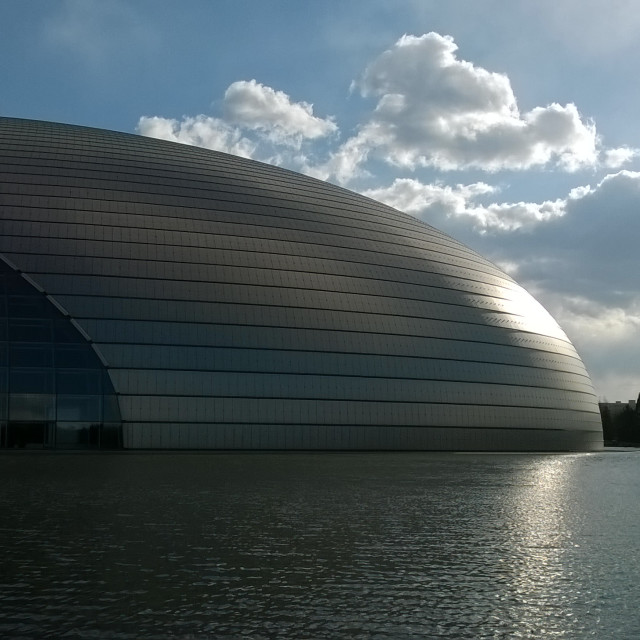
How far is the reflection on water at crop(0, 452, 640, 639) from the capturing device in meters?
6.97

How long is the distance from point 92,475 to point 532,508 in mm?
11000

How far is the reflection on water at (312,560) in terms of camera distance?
697cm

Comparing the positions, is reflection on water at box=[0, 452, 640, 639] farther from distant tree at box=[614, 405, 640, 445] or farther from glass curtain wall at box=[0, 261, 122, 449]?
distant tree at box=[614, 405, 640, 445]

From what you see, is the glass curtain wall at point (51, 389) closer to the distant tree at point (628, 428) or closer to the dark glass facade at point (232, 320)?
the dark glass facade at point (232, 320)

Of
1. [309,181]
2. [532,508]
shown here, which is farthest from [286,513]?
[309,181]

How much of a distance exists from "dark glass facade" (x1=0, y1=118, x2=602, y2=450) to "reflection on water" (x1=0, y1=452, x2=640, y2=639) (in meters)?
12.5

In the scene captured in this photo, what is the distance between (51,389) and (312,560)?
23718 mm

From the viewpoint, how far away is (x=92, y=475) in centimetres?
2083

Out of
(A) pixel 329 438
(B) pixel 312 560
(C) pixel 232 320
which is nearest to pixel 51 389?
(C) pixel 232 320

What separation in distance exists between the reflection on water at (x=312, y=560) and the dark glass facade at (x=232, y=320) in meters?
12.5

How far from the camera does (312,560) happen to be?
9.64 meters

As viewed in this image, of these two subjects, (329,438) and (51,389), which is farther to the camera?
(329,438)

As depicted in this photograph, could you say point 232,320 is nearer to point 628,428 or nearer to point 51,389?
point 51,389

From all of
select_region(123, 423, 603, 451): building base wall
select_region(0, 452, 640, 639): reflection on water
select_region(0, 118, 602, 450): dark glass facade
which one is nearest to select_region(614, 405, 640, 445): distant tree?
select_region(0, 118, 602, 450): dark glass facade
